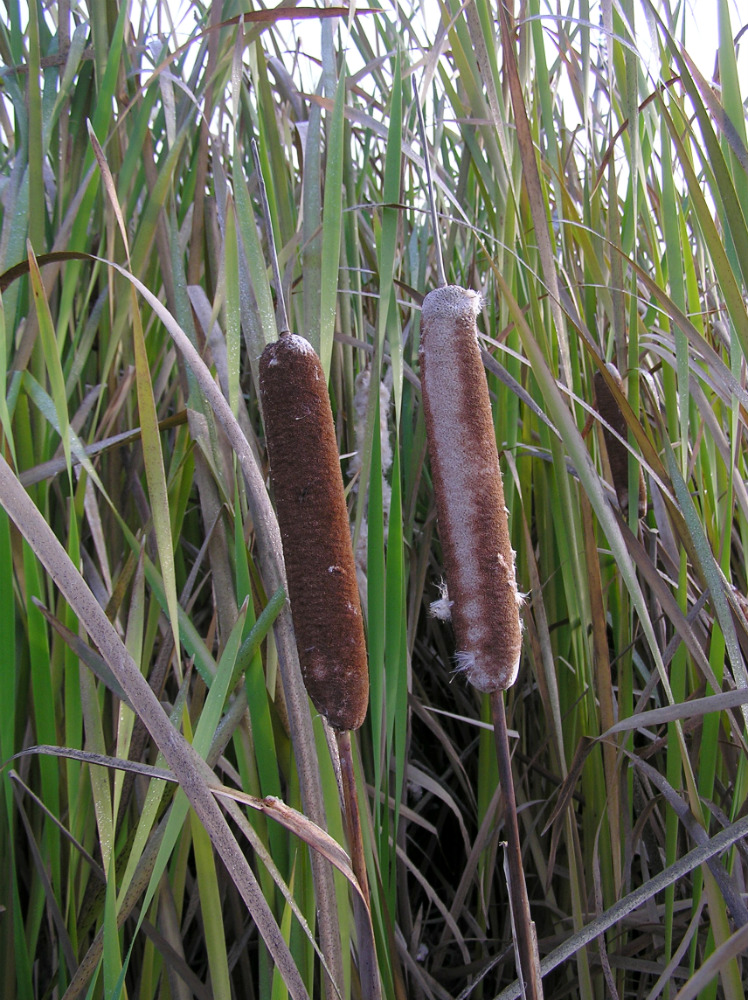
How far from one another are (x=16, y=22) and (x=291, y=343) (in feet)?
3.08

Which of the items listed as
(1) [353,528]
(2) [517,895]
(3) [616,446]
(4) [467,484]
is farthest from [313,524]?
(3) [616,446]

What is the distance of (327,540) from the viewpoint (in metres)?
0.60

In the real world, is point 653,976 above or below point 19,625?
below

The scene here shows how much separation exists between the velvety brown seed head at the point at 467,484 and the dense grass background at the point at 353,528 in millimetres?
147

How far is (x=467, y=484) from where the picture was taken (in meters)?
0.62

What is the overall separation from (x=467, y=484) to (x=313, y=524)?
134 mm

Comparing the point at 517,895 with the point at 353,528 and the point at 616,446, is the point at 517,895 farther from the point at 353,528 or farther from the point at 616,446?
the point at 616,446

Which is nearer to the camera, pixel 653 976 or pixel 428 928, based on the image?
pixel 653 976

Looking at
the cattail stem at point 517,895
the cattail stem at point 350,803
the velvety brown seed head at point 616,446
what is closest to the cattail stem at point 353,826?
the cattail stem at point 350,803

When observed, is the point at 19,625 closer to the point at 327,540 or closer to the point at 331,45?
the point at 327,540

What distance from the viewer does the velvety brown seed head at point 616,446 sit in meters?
1.01

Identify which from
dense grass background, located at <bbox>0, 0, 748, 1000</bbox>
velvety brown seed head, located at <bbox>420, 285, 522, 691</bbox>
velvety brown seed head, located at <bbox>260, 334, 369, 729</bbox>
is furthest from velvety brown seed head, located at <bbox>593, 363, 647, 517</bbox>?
velvety brown seed head, located at <bbox>260, 334, 369, 729</bbox>

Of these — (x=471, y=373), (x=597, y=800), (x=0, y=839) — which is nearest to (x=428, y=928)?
(x=597, y=800)

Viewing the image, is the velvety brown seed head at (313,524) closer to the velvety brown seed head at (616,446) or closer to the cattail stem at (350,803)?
the cattail stem at (350,803)
